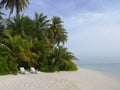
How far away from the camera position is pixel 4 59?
2438 cm

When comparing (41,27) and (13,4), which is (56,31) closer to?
(41,27)

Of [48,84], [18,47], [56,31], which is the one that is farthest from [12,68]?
[56,31]

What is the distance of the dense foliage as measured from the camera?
1006 inches

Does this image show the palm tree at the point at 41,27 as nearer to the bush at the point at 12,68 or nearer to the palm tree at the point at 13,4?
the palm tree at the point at 13,4

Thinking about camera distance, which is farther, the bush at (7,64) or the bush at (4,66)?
the bush at (7,64)

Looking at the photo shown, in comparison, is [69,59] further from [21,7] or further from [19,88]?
[19,88]

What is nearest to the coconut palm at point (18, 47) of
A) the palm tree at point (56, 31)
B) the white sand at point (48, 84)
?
the white sand at point (48, 84)

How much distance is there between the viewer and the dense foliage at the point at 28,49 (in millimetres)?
25564

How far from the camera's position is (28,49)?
28062 millimetres

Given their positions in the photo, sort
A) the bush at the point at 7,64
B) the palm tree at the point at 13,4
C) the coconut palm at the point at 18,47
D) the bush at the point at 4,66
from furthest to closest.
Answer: the palm tree at the point at 13,4 → the coconut palm at the point at 18,47 → the bush at the point at 7,64 → the bush at the point at 4,66

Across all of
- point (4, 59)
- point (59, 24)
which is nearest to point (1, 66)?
point (4, 59)

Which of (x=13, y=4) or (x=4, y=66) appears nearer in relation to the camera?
(x=4, y=66)

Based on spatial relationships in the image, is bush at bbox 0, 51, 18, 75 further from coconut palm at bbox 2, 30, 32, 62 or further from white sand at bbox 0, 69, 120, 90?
white sand at bbox 0, 69, 120, 90

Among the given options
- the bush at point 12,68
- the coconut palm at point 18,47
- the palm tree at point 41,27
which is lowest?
the bush at point 12,68
